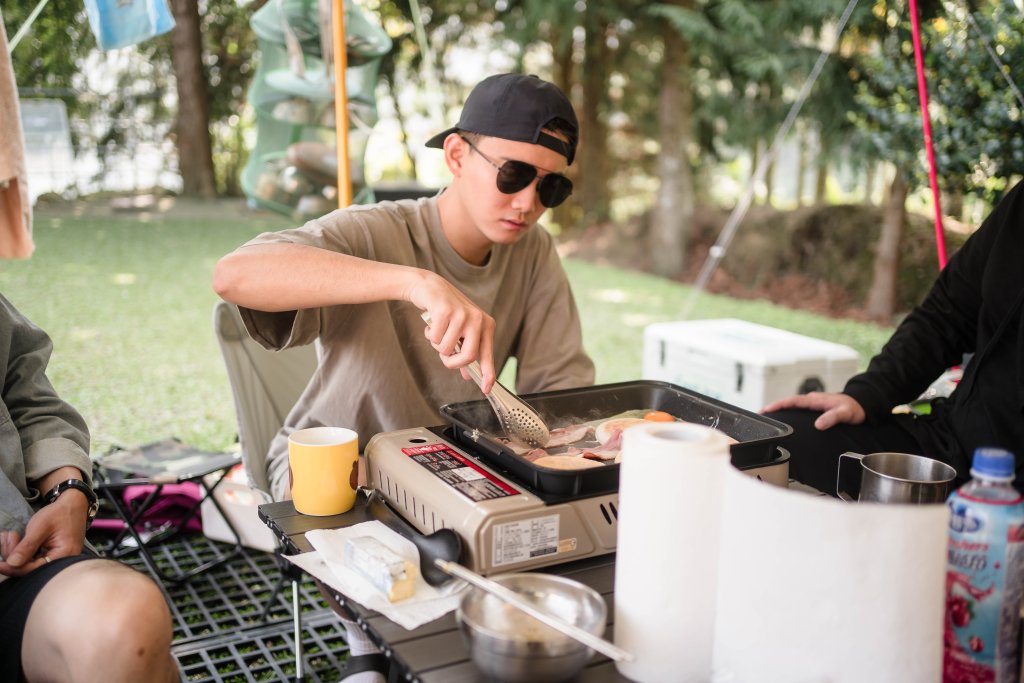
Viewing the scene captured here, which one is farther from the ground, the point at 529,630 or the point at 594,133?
the point at 594,133

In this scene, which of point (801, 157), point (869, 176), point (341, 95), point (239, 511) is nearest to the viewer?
point (341, 95)

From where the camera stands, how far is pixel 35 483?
5.44ft

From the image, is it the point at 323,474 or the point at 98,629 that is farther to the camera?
the point at 323,474

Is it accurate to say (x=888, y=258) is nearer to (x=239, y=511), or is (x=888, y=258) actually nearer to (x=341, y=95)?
(x=341, y=95)

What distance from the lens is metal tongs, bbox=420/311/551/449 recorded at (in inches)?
62.6

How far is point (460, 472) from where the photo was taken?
1.40 meters

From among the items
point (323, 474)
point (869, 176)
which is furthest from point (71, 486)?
point (869, 176)

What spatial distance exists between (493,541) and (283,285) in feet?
2.43

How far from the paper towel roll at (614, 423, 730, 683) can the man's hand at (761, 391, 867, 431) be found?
126cm

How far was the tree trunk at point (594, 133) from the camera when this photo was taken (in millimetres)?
10025

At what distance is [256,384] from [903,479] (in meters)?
1.85

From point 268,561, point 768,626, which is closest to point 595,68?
point 268,561

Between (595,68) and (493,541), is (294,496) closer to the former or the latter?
(493,541)

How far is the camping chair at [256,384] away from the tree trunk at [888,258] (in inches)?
250
